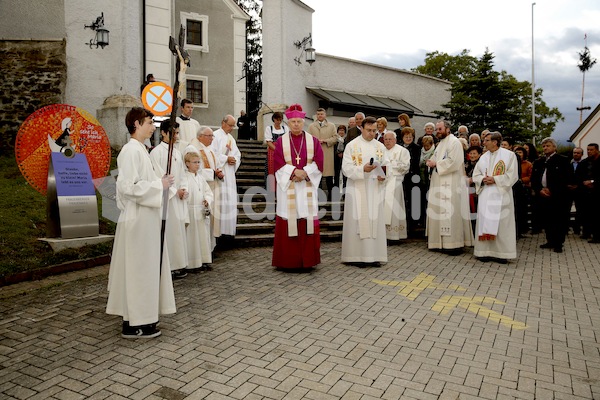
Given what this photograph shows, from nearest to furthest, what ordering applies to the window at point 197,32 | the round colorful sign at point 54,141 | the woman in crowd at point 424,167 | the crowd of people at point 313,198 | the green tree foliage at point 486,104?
the crowd of people at point 313,198 < the round colorful sign at point 54,141 < the woman in crowd at point 424,167 < the green tree foliage at point 486,104 < the window at point 197,32

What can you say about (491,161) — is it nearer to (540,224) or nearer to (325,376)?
(540,224)

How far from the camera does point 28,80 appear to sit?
15.1m

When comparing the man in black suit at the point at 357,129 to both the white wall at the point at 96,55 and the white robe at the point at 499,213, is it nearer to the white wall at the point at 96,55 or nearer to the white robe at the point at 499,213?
the white robe at the point at 499,213

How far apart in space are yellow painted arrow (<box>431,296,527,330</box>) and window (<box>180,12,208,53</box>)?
934 inches

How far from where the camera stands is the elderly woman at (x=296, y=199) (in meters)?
7.55

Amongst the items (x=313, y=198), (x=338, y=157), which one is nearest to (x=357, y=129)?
(x=338, y=157)

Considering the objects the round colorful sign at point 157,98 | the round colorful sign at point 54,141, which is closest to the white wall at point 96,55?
the round colorful sign at point 54,141

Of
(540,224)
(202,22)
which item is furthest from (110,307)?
(202,22)

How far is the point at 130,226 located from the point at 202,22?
24.5 metres

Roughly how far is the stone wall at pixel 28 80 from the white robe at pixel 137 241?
12.4 m

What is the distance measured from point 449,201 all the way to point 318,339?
18.4 ft

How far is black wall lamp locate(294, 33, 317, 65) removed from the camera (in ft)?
55.9

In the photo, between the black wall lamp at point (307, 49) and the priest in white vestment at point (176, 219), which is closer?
the priest in white vestment at point (176, 219)

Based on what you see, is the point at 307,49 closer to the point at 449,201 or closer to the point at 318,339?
the point at 449,201
